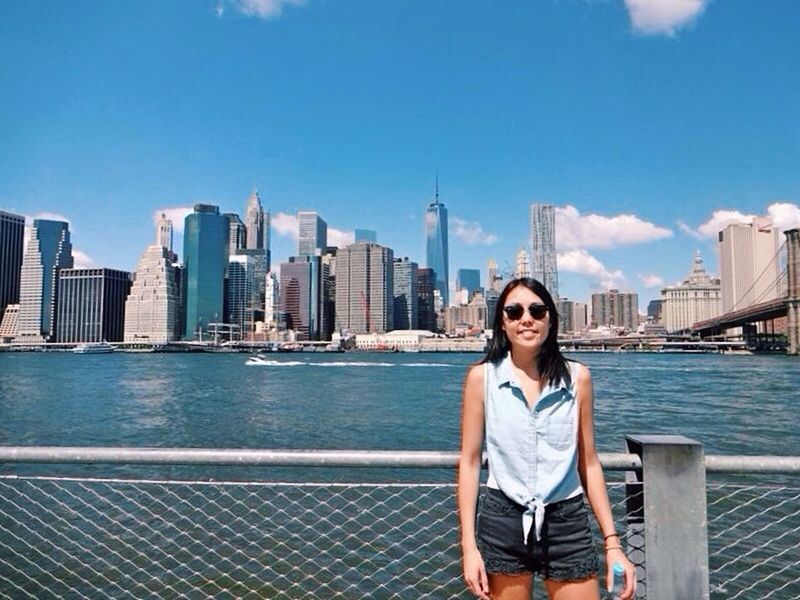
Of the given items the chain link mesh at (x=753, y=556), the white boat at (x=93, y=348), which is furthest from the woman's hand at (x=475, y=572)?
the white boat at (x=93, y=348)

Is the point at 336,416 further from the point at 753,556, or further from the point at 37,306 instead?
the point at 37,306

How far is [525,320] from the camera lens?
2.47 metres

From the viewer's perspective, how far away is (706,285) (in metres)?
199

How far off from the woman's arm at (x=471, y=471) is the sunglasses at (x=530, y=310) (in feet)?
0.89

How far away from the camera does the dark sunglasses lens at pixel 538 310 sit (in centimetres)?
248

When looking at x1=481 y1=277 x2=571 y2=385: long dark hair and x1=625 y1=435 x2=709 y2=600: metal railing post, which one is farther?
x1=625 y1=435 x2=709 y2=600: metal railing post

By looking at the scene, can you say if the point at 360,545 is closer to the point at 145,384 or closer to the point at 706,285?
the point at 145,384

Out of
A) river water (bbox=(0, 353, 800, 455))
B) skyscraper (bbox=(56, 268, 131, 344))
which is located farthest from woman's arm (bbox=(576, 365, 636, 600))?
skyscraper (bbox=(56, 268, 131, 344))

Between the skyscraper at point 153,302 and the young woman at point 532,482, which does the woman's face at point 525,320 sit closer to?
the young woman at point 532,482

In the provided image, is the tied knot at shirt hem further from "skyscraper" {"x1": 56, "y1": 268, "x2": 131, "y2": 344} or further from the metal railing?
"skyscraper" {"x1": 56, "y1": 268, "x2": 131, "y2": 344}

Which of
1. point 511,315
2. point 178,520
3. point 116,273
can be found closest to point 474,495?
point 511,315

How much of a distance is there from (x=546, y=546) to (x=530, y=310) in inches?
37.0

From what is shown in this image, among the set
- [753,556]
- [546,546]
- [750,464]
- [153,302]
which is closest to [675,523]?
[750,464]

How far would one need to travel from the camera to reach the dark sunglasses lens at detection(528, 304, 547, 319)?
8.13 feet
